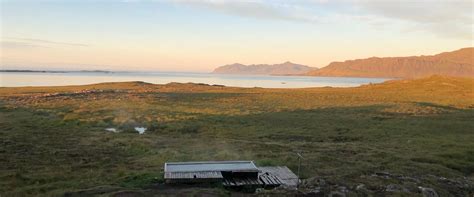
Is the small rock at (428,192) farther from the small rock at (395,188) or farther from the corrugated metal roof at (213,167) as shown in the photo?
the corrugated metal roof at (213,167)

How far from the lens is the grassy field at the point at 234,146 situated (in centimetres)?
1777

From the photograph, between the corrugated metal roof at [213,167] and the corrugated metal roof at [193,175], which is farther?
the corrugated metal roof at [213,167]

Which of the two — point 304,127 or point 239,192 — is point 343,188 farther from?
point 304,127

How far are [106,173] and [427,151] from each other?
18.4 meters

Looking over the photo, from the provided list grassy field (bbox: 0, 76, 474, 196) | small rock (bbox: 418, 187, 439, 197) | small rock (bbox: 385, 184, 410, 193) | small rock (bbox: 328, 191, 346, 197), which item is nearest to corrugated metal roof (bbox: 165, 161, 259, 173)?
grassy field (bbox: 0, 76, 474, 196)

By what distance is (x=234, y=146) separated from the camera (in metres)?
27.2

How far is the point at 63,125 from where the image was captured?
35844 mm

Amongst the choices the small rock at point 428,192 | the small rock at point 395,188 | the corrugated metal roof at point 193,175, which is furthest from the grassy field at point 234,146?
the corrugated metal roof at point 193,175

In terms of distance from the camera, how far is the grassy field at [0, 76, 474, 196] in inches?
699

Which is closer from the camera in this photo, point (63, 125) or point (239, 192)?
point (239, 192)

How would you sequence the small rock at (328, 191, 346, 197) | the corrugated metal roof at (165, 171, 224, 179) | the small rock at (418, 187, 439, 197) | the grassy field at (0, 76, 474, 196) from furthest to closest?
1. the grassy field at (0, 76, 474, 196)
2. the corrugated metal roof at (165, 171, 224, 179)
3. the small rock at (418, 187, 439, 197)
4. the small rock at (328, 191, 346, 197)

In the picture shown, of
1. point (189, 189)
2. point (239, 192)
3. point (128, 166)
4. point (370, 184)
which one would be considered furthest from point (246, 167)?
point (128, 166)

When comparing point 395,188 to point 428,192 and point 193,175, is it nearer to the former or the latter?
point 428,192

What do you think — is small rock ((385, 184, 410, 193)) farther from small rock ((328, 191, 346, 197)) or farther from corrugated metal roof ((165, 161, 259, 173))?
corrugated metal roof ((165, 161, 259, 173))
